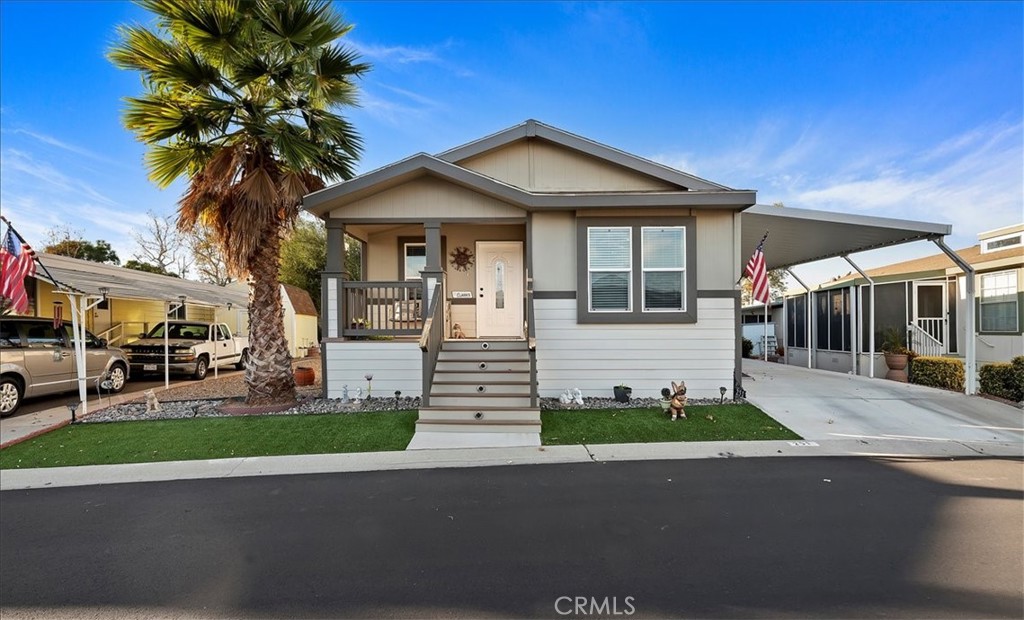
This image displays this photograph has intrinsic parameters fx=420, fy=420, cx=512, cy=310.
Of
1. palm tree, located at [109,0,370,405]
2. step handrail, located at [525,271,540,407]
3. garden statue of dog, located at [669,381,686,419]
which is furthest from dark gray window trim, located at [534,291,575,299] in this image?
palm tree, located at [109,0,370,405]

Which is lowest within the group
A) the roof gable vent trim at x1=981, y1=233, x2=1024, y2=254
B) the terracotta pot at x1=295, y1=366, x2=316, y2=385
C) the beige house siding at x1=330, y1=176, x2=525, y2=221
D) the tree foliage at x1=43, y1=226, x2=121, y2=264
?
the terracotta pot at x1=295, y1=366, x2=316, y2=385

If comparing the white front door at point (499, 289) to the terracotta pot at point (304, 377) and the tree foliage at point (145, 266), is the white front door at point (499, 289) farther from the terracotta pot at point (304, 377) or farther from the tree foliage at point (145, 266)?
the tree foliage at point (145, 266)

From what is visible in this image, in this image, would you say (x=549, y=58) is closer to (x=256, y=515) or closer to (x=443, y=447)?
(x=443, y=447)

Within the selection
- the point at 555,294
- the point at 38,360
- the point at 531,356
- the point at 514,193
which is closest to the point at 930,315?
the point at 555,294

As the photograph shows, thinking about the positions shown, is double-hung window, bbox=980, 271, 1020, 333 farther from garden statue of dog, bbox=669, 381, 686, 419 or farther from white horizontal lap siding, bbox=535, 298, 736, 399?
garden statue of dog, bbox=669, 381, 686, 419

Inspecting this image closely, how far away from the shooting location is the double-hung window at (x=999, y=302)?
10.3 m

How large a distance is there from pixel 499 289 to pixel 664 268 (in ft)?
12.1

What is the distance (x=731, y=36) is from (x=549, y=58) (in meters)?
5.31

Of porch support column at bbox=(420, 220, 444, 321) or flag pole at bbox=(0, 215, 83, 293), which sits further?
porch support column at bbox=(420, 220, 444, 321)

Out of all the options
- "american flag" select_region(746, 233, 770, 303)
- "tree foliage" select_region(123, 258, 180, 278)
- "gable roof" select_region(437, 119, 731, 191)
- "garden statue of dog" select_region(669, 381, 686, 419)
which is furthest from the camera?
"tree foliage" select_region(123, 258, 180, 278)

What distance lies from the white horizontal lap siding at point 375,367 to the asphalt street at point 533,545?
353cm

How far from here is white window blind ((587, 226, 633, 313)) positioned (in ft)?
27.2

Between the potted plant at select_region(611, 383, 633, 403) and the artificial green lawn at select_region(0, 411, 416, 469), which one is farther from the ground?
the potted plant at select_region(611, 383, 633, 403)

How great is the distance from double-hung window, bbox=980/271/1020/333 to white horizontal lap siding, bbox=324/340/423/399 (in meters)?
14.2
